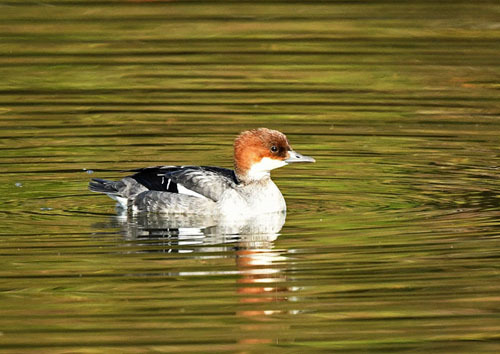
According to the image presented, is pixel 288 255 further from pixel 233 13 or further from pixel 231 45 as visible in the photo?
pixel 233 13

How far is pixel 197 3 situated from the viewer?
2314 centimetres

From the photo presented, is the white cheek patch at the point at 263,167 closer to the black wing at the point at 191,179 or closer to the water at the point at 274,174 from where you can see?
the black wing at the point at 191,179

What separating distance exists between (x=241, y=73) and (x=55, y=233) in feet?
24.8

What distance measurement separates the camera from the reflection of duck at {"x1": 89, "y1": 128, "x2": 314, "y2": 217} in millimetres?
13570

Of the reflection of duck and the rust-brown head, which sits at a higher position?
the rust-brown head

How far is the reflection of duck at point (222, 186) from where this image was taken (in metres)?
13.6

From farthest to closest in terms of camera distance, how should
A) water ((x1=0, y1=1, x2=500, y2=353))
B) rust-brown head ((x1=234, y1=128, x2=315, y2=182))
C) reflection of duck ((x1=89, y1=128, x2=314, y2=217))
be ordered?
rust-brown head ((x1=234, y1=128, x2=315, y2=182)) → reflection of duck ((x1=89, y1=128, x2=314, y2=217)) → water ((x1=0, y1=1, x2=500, y2=353))

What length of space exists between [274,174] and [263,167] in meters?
2.08

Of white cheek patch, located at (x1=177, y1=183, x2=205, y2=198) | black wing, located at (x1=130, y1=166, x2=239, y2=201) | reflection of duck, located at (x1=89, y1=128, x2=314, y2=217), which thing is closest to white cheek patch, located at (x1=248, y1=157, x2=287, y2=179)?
reflection of duck, located at (x1=89, y1=128, x2=314, y2=217)

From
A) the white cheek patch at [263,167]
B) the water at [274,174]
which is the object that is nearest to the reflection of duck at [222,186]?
the white cheek patch at [263,167]

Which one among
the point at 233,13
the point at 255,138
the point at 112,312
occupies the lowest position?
the point at 112,312

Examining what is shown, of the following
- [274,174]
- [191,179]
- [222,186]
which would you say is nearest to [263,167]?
[222,186]

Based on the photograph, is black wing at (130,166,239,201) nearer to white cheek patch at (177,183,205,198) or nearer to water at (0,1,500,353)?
white cheek patch at (177,183,205,198)

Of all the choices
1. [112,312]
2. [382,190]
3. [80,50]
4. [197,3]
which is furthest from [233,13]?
[112,312]
